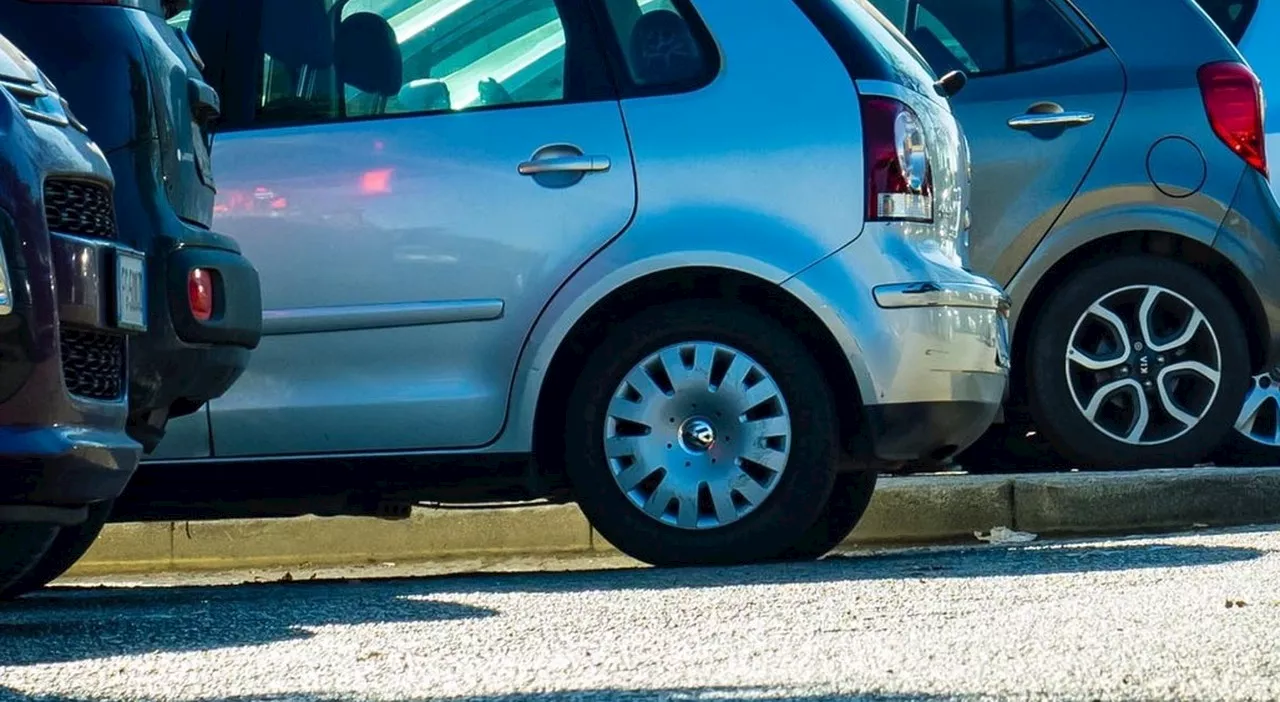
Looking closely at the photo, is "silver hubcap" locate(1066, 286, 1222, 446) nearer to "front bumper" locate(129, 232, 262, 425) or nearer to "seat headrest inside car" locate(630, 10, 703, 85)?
"seat headrest inside car" locate(630, 10, 703, 85)

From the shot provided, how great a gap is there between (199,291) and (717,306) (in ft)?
5.76

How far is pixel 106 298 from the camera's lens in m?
4.23

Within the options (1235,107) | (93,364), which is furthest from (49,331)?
(1235,107)

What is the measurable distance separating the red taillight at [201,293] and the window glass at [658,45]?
5.75 ft

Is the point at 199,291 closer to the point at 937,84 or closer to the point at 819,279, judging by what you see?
the point at 819,279

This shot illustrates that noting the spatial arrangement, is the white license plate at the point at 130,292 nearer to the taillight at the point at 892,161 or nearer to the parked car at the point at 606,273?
the parked car at the point at 606,273

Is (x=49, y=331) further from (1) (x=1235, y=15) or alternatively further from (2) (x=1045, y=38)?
(1) (x=1235, y=15)

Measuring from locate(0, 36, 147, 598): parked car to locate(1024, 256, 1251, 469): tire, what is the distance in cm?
393

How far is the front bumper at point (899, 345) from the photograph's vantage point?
6227 millimetres

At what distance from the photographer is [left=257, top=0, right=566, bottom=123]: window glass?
6.50 meters

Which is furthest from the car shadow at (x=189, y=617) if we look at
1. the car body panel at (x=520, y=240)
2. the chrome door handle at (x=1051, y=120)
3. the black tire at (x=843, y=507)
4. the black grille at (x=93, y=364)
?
the chrome door handle at (x=1051, y=120)

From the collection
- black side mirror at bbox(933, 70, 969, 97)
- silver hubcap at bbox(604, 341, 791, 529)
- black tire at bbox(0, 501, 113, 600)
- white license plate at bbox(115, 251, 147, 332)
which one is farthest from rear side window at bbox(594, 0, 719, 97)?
white license plate at bbox(115, 251, 147, 332)

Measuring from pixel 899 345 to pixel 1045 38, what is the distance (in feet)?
6.60

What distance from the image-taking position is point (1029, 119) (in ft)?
25.4
